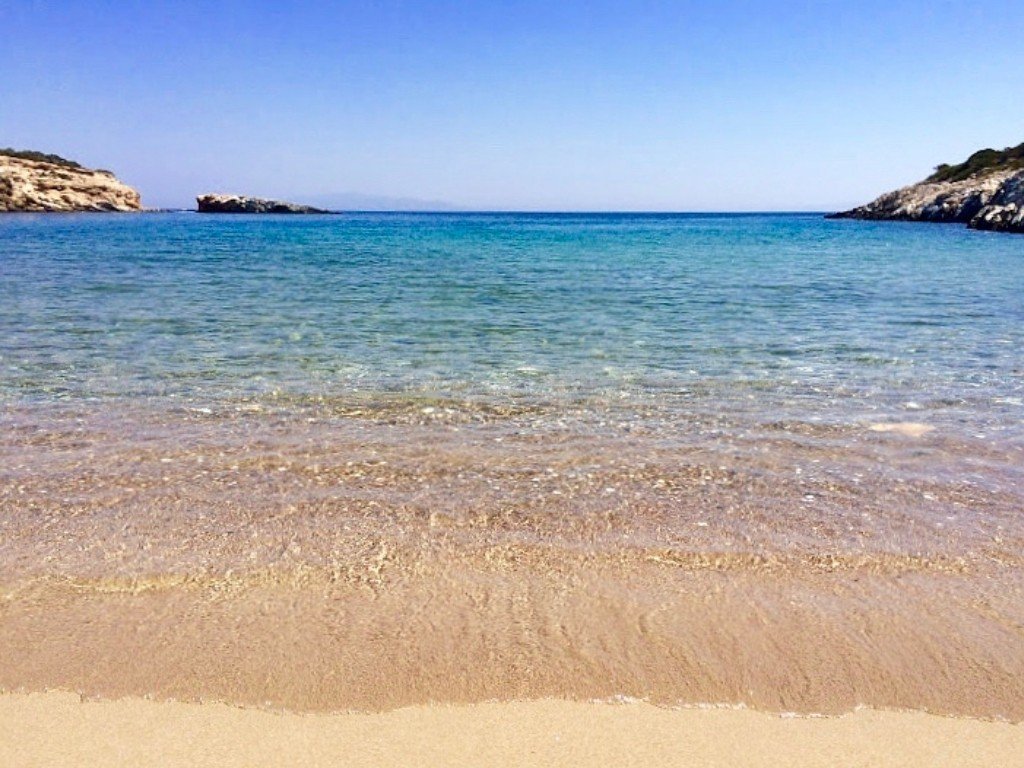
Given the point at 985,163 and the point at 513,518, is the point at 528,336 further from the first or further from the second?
the point at 985,163

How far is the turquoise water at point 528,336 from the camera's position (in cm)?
1084

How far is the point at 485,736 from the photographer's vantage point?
3.76 m

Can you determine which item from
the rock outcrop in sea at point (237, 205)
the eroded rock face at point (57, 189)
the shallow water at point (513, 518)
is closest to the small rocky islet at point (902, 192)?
the eroded rock face at point (57, 189)

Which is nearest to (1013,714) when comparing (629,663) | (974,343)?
(629,663)

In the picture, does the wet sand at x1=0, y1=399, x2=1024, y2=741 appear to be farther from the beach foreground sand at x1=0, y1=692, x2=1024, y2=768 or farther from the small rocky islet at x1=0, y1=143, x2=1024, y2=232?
the small rocky islet at x1=0, y1=143, x2=1024, y2=232

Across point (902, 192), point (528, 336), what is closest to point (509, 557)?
point (528, 336)

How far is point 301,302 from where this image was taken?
21359mm

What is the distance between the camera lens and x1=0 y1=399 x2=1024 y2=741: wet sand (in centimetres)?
411

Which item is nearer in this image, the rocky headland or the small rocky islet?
the rocky headland

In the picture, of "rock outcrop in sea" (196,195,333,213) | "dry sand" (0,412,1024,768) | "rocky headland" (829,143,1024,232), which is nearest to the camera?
"dry sand" (0,412,1024,768)

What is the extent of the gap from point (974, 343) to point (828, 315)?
15.3ft

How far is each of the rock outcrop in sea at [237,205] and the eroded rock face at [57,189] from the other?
42.4 m

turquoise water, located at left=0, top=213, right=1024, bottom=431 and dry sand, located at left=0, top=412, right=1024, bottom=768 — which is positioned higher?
dry sand, located at left=0, top=412, right=1024, bottom=768

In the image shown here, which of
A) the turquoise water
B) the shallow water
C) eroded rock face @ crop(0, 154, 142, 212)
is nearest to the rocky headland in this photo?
the turquoise water
